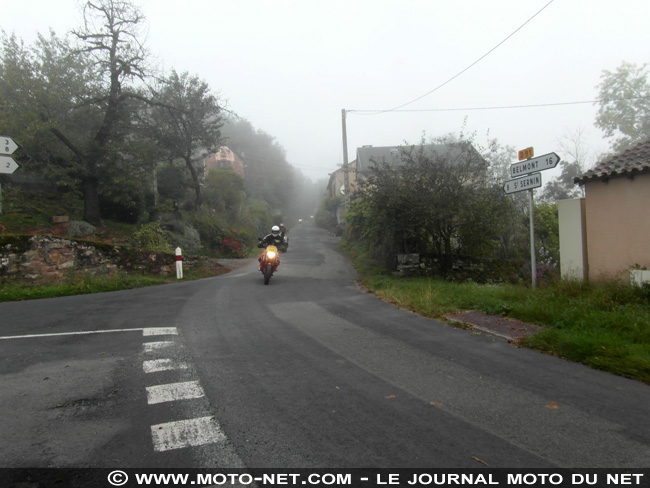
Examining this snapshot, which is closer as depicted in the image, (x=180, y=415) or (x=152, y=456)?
(x=152, y=456)

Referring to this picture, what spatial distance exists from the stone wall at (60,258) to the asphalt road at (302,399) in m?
5.37

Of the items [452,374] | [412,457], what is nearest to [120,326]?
[452,374]

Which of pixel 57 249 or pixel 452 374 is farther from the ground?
pixel 57 249

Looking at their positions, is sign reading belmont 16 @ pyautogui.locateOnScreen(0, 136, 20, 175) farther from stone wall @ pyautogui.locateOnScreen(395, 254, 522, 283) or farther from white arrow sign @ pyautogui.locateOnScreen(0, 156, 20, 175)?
stone wall @ pyautogui.locateOnScreen(395, 254, 522, 283)

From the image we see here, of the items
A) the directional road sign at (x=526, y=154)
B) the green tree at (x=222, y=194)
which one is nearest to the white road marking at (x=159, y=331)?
the directional road sign at (x=526, y=154)

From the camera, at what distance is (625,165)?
373 inches

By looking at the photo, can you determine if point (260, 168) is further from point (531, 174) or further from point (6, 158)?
point (531, 174)

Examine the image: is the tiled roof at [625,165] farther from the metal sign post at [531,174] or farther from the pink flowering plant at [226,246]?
the pink flowering plant at [226,246]

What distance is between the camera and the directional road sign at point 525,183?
9.27 meters

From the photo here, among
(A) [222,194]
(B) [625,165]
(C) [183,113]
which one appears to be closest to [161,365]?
(B) [625,165]

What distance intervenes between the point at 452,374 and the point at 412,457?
2.02m

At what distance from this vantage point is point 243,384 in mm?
4574

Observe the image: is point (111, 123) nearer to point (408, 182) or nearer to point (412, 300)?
point (408, 182)

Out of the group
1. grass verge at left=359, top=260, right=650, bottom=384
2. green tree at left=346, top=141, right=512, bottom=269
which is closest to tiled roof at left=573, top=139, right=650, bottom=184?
grass verge at left=359, top=260, right=650, bottom=384
